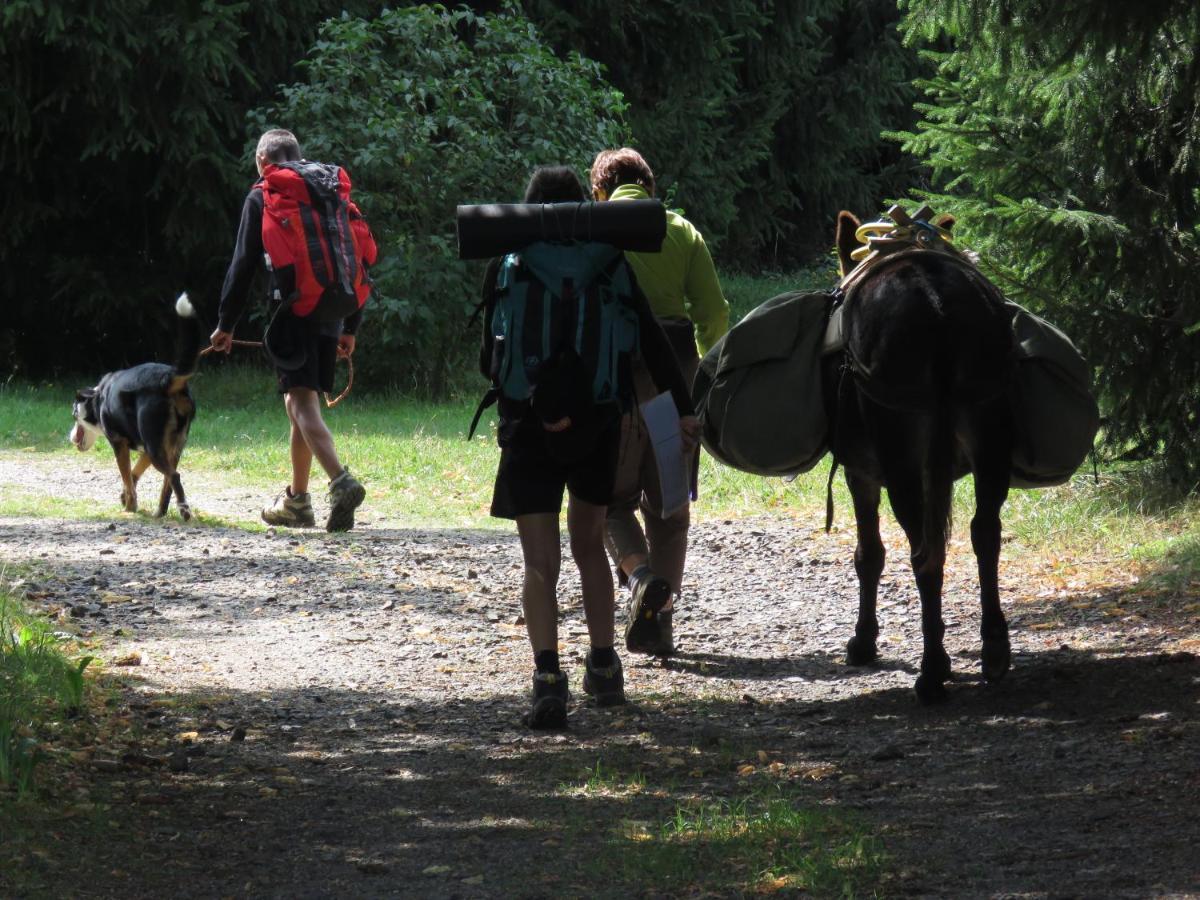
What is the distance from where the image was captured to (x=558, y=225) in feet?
18.0

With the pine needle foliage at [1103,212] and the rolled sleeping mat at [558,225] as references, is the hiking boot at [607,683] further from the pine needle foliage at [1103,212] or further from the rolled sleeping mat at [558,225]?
the pine needle foliage at [1103,212]

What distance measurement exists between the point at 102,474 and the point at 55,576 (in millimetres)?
5312

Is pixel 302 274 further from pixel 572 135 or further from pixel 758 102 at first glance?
pixel 758 102

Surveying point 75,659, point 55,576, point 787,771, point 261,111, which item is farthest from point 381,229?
point 787,771

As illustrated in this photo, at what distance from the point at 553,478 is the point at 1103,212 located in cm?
495

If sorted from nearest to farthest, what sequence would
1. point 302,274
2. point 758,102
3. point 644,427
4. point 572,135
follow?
point 644,427 < point 302,274 < point 572,135 < point 758,102

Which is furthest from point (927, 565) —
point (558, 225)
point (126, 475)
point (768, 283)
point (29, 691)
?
point (768, 283)

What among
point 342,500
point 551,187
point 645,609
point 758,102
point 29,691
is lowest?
point 29,691

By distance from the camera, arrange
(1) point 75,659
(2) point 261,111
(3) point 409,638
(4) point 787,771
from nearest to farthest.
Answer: (4) point 787,771 < (1) point 75,659 < (3) point 409,638 < (2) point 261,111

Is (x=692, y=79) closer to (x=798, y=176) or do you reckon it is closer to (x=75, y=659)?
(x=798, y=176)

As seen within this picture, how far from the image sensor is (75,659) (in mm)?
6527

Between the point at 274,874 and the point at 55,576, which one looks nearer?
the point at 274,874

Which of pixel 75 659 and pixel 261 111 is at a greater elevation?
pixel 261 111

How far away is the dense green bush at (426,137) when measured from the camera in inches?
695
